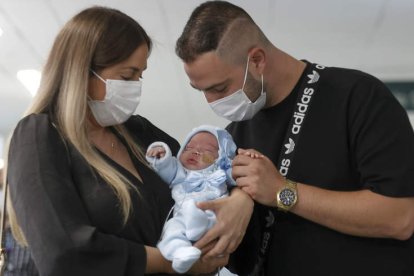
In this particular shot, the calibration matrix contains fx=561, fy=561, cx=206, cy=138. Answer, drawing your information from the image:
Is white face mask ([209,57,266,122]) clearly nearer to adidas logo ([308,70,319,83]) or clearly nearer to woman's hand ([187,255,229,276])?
adidas logo ([308,70,319,83])

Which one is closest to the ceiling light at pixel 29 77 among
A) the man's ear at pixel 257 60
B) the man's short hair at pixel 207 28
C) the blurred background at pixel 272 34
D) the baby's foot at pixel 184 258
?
the blurred background at pixel 272 34

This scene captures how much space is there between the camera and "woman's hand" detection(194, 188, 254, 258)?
1.57 meters

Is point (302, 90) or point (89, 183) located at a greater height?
point (302, 90)

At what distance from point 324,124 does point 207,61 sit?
1.49 feet

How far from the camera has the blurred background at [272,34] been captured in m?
4.45

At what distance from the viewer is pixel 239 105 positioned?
1.97m

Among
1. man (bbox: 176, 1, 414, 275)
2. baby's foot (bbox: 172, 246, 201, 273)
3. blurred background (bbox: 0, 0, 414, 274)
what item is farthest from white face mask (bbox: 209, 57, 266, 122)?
blurred background (bbox: 0, 0, 414, 274)

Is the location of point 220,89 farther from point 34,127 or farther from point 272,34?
point 272,34

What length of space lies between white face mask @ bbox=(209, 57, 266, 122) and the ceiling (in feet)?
8.27

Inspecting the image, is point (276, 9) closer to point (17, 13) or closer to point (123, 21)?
point (17, 13)

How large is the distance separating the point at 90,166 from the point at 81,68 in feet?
0.99

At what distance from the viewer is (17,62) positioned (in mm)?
5723

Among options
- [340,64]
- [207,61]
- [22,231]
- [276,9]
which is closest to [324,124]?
[207,61]

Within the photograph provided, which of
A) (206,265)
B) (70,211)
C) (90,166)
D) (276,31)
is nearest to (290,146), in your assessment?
(206,265)
